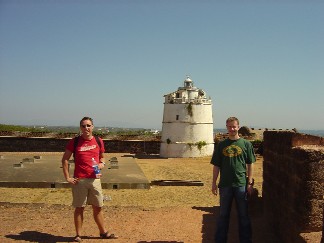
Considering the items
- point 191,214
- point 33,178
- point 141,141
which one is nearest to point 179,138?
point 141,141

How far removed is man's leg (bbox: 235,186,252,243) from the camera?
A: 5.08 metres

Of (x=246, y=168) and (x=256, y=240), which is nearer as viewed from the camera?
(x=246, y=168)

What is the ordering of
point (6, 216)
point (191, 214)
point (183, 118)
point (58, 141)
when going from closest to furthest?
point (6, 216), point (191, 214), point (183, 118), point (58, 141)

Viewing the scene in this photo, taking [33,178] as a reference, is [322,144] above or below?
above

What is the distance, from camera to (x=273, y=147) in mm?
6723

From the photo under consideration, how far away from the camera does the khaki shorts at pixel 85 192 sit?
5621 mm

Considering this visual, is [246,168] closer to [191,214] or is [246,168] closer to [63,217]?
[191,214]

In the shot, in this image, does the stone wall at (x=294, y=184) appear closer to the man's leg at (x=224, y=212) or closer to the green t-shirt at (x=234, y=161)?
the green t-shirt at (x=234, y=161)

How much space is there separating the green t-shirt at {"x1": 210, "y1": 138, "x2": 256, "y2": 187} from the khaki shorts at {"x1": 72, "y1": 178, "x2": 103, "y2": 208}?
1.91 meters

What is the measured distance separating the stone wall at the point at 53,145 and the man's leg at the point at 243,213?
30.8 meters

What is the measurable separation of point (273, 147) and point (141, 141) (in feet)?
97.7

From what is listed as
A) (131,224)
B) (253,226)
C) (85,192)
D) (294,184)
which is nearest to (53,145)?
(131,224)

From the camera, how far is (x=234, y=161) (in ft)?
16.6

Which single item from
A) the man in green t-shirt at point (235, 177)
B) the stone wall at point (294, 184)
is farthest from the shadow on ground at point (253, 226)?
the man in green t-shirt at point (235, 177)
